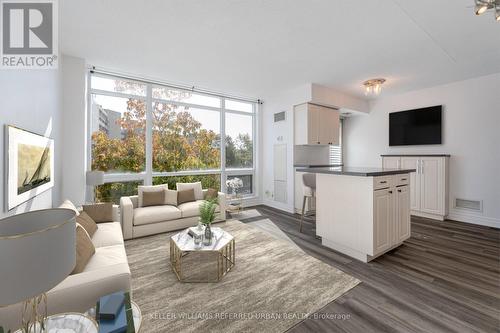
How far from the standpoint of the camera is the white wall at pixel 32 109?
5.28ft

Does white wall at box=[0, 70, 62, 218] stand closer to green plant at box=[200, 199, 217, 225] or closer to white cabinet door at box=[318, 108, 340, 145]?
green plant at box=[200, 199, 217, 225]

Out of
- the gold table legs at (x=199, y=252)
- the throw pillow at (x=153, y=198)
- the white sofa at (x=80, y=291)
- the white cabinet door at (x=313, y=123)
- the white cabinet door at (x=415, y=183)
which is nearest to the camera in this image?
the white sofa at (x=80, y=291)

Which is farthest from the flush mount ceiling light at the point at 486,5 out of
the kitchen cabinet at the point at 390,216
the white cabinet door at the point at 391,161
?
the white cabinet door at the point at 391,161

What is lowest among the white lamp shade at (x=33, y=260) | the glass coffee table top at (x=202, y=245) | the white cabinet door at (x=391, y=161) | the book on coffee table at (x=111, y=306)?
the glass coffee table top at (x=202, y=245)

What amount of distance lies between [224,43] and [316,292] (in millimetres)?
3310

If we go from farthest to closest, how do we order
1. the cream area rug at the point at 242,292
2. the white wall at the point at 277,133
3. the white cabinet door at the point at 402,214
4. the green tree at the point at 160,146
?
1. the white wall at the point at 277,133
2. the green tree at the point at 160,146
3. the white cabinet door at the point at 402,214
4. the cream area rug at the point at 242,292

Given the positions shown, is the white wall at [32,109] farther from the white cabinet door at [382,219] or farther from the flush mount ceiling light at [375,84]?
the flush mount ceiling light at [375,84]

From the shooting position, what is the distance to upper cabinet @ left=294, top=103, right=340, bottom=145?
191 inches

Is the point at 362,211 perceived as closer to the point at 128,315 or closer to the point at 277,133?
the point at 128,315

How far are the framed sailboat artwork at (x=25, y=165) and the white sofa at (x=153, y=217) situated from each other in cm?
112

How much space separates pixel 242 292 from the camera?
6.89ft

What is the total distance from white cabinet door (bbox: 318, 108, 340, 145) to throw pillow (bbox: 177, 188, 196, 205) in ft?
10.5

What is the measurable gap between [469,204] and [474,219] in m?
0.30

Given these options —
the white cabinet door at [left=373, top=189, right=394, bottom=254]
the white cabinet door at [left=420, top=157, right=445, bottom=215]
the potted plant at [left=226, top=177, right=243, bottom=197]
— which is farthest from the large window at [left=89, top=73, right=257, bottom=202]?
the white cabinet door at [left=420, top=157, right=445, bottom=215]
